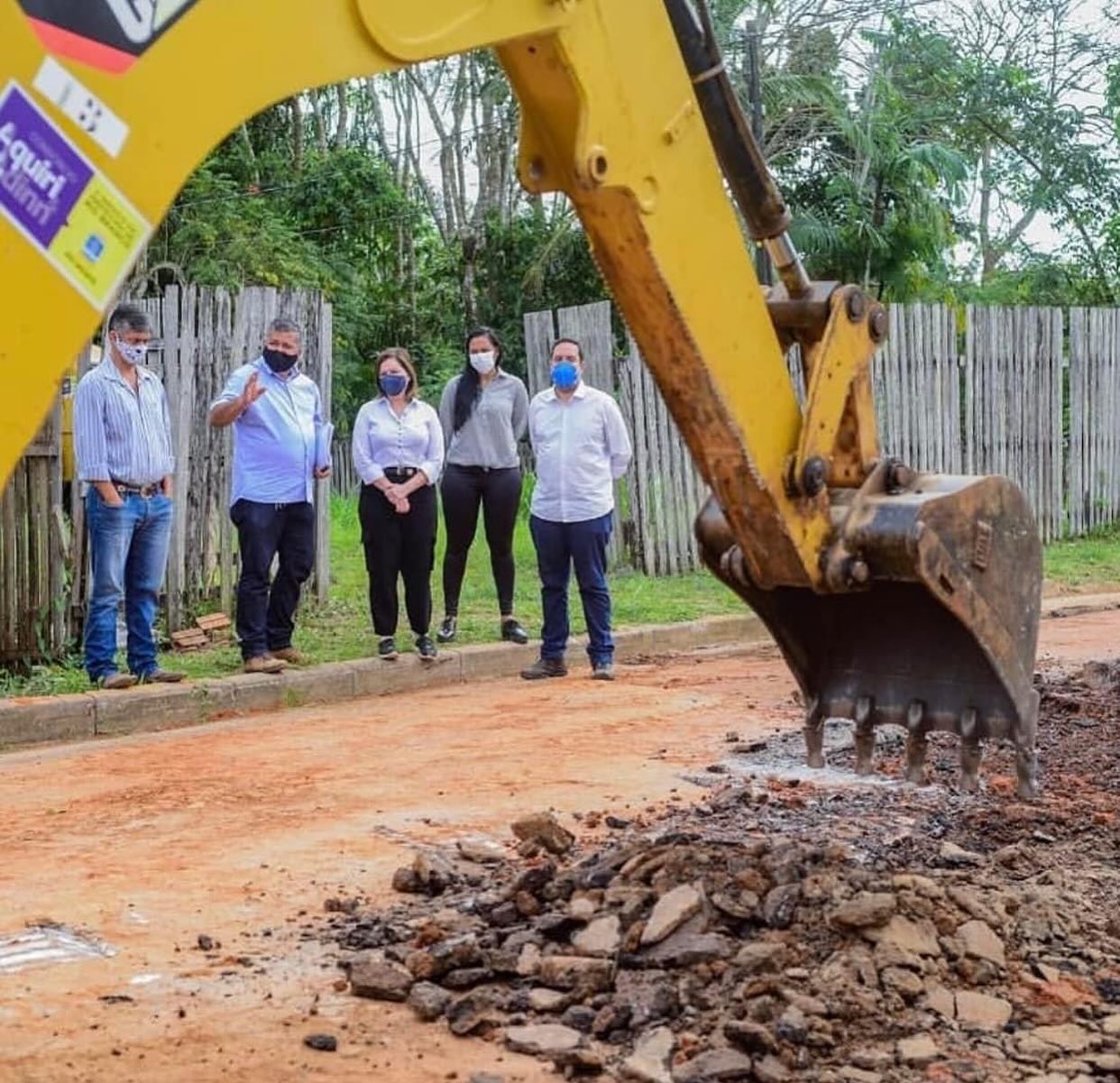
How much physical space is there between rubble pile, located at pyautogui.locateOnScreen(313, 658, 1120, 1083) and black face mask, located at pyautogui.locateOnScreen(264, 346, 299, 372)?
16.2ft

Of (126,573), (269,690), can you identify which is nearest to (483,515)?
(269,690)

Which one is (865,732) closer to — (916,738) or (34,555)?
(916,738)

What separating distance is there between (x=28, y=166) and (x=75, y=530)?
8013mm

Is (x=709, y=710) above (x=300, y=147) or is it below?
below

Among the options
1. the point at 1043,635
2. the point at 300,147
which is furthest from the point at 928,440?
the point at 300,147

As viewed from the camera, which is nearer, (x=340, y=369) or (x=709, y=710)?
(x=709, y=710)

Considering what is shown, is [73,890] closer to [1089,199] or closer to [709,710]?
[709,710]

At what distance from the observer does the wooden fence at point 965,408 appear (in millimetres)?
14453

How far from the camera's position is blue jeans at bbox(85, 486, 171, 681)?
9.42 metres

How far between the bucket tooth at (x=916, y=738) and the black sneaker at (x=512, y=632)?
20.1 feet

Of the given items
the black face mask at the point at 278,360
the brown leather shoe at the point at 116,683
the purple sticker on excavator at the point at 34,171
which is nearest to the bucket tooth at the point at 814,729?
the purple sticker on excavator at the point at 34,171

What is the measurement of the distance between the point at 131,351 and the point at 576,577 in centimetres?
294

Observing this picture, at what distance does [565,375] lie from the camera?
1065cm

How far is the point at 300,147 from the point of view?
956 inches
